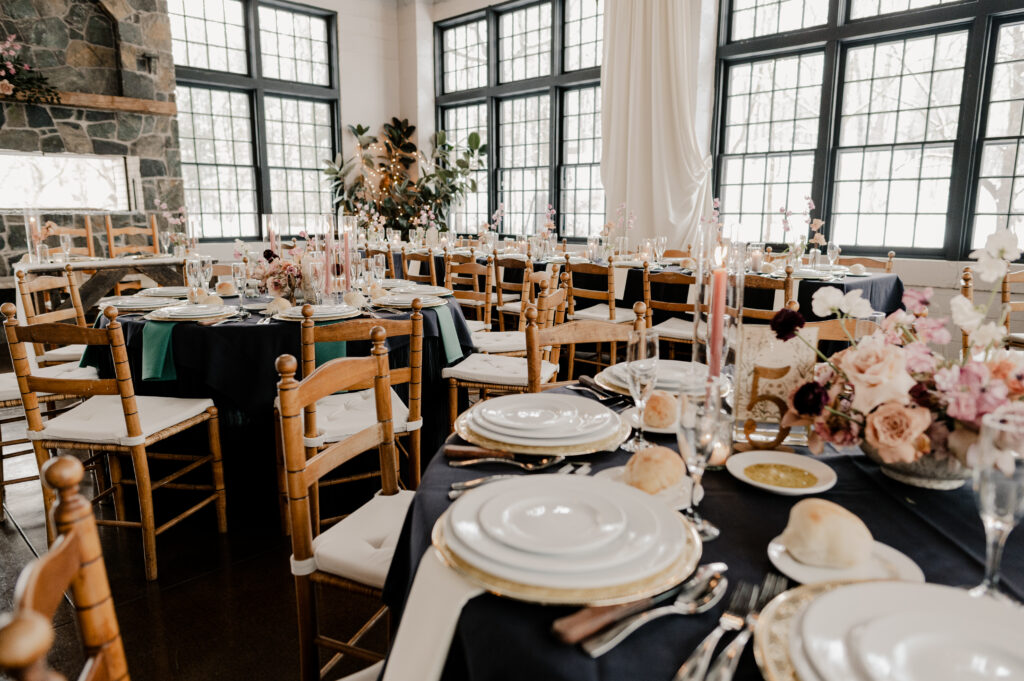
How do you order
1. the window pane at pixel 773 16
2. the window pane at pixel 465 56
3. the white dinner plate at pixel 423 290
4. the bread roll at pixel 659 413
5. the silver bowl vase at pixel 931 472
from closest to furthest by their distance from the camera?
the silver bowl vase at pixel 931 472 → the bread roll at pixel 659 413 → the white dinner plate at pixel 423 290 → the window pane at pixel 773 16 → the window pane at pixel 465 56

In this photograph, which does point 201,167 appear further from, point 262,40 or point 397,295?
point 397,295

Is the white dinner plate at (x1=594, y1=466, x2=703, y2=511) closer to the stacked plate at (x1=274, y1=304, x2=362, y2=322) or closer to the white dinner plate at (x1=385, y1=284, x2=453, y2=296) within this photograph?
the stacked plate at (x1=274, y1=304, x2=362, y2=322)

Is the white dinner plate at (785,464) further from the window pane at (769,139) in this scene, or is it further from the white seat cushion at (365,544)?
the window pane at (769,139)

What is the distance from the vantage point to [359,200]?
870 centimetres

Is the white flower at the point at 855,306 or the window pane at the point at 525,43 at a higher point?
the window pane at the point at 525,43

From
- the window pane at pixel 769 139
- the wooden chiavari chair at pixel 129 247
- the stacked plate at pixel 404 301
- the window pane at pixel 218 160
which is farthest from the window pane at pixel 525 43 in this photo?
the stacked plate at pixel 404 301

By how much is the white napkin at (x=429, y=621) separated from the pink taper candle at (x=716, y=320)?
1.57 ft

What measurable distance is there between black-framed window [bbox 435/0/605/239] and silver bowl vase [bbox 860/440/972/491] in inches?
273

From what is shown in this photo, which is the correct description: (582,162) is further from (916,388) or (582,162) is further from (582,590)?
(582,590)

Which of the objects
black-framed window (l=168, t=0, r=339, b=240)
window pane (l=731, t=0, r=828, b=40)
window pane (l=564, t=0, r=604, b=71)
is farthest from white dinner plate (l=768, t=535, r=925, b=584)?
black-framed window (l=168, t=0, r=339, b=240)

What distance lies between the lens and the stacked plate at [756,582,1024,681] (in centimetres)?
57

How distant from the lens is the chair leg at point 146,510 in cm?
212

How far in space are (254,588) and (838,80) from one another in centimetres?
625

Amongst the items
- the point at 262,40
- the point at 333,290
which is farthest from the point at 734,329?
the point at 262,40
